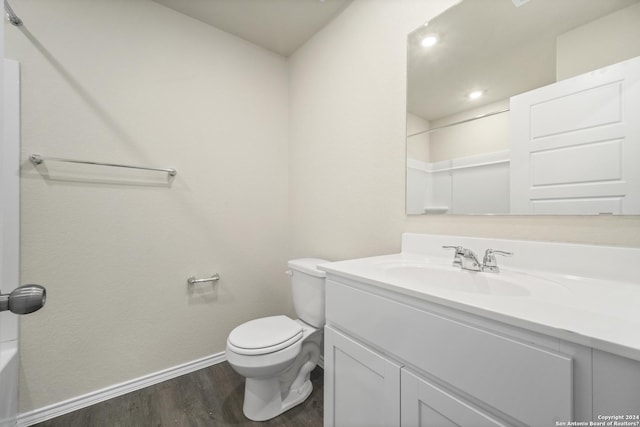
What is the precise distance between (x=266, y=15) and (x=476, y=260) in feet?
6.21

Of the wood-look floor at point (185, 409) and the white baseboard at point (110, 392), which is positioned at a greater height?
the white baseboard at point (110, 392)

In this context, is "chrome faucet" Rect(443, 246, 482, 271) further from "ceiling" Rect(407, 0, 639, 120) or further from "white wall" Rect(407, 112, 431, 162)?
"ceiling" Rect(407, 0, 639, 120)

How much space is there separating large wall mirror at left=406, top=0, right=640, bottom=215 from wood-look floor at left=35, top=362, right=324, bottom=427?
1.21 meters

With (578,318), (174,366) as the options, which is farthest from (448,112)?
(174,366)

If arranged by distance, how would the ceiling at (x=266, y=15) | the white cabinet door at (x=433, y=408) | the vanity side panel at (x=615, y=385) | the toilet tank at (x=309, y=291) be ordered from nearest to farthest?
the vanity side panel at (x=615, y=385) → the white cabinet door at (x=433, y=408) → the toilet tank at (x=309, y=291) → the ceiling at (x=266, y=15)

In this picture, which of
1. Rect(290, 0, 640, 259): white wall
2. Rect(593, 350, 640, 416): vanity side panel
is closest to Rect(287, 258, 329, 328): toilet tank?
Rect(290, 0, 640, 259): white wall

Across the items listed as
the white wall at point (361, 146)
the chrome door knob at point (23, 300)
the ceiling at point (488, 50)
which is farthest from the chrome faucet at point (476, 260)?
the chrome door knob at point (23, 300)

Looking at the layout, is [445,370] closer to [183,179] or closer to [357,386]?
[357,386]

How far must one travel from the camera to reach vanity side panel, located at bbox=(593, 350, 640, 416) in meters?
0.44

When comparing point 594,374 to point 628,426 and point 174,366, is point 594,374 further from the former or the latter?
point 174,366

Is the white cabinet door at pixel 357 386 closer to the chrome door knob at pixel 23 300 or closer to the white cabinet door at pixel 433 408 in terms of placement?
the white cabinet door at pixel 433 408

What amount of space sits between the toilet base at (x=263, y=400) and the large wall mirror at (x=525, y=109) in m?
1.15

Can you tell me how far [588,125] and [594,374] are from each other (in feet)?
2.67

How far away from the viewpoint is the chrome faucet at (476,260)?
38.1 inches
